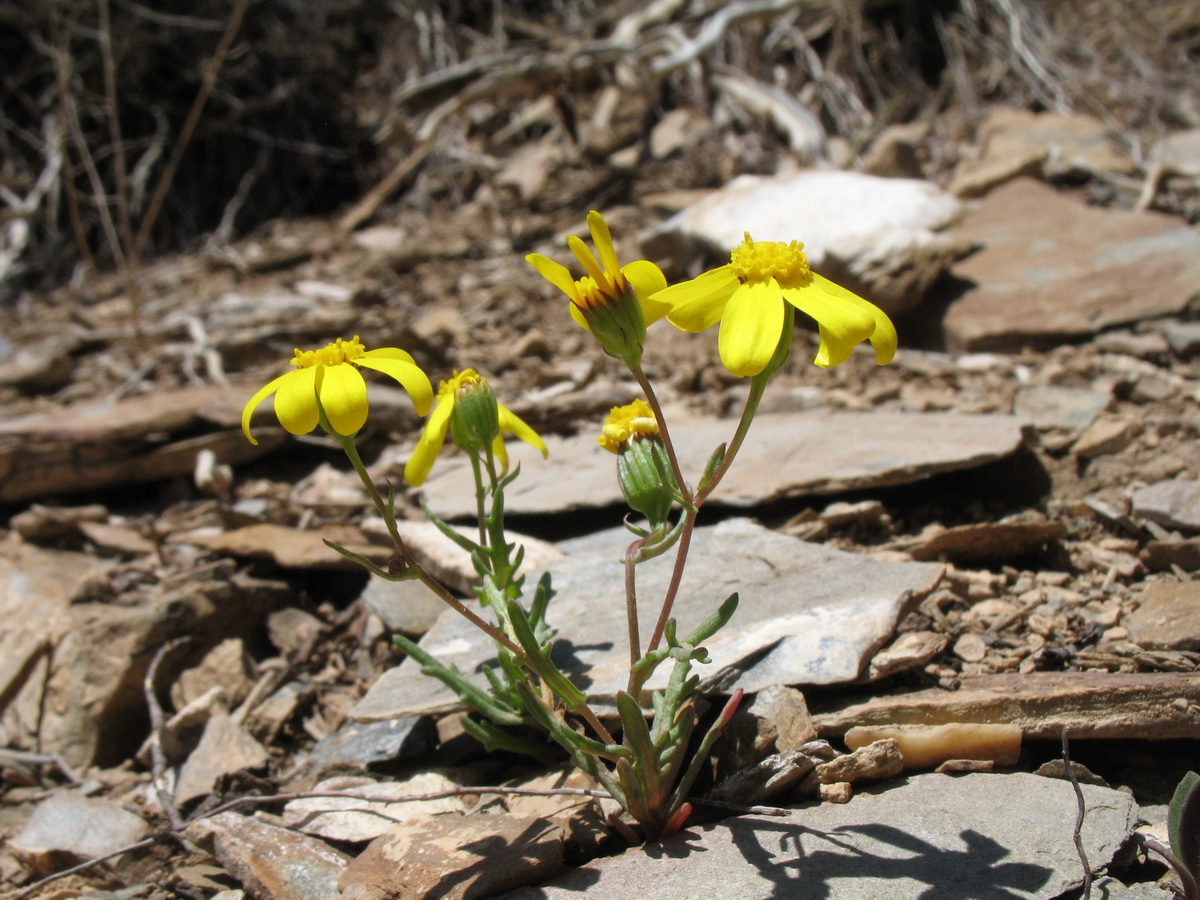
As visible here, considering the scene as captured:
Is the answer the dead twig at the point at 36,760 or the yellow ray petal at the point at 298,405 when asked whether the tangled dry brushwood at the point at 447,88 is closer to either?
the dead twig at the point at 36,760

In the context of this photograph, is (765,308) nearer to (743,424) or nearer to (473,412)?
(743,424)

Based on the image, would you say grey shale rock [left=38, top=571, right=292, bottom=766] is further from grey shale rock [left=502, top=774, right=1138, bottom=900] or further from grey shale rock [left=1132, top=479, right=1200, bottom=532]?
grey shale rock [left=1132, top=479, right=1200, bottom=532]

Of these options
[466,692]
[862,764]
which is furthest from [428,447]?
[862,764]

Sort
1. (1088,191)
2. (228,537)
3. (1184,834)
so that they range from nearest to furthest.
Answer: (1184,834) < (228,537) < (1088,191)

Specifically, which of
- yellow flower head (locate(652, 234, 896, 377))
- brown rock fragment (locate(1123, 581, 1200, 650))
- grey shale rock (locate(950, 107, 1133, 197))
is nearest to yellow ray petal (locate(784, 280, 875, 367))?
yellow flower head (locate(652, 234, 896, 377))

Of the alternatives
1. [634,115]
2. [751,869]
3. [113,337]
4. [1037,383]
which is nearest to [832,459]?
[1037,383]

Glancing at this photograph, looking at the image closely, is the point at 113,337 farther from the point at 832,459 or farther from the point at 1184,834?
the point at 1184,834

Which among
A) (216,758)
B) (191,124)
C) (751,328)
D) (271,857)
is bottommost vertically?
(216,758)
